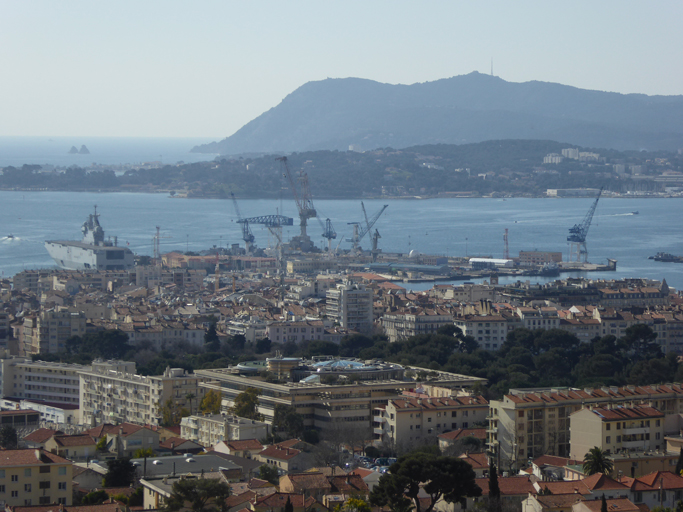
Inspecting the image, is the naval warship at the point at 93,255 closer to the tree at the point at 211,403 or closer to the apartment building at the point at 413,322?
the apartment building at the point at 413,322

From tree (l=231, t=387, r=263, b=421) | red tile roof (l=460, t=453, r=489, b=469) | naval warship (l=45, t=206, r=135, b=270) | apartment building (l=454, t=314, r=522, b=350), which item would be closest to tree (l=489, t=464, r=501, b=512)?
red tile roof (l=460, t=453, r=489, b=469)

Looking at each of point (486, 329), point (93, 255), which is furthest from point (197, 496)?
point (93, 255)

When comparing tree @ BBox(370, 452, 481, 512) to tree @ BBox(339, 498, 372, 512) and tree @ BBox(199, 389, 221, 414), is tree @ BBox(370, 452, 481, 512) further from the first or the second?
tree @ BBox(199, 389, 221, 414)

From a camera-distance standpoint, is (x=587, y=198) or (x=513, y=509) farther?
(x=587, y=198)

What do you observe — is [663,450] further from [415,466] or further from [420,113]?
[420,113]

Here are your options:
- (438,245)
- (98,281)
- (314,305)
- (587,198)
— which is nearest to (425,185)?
(587,198)

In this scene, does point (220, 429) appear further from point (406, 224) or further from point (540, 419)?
point (406, 224)

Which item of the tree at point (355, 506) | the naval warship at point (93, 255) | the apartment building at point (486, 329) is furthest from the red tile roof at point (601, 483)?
the naval warship at point (93, 255)
